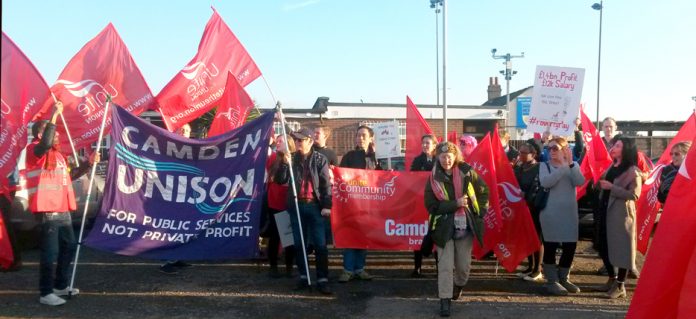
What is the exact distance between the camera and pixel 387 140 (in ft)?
32.0

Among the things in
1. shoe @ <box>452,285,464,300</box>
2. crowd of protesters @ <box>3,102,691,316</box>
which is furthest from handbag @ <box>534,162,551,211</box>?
shoe @ <box>452,285,464,300</box>

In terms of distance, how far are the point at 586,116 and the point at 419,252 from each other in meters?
3.88

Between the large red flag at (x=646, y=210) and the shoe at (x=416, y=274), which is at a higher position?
the large red flag at (x=646, y=210)

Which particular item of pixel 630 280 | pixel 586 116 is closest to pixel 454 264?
Result: pixel 630 280

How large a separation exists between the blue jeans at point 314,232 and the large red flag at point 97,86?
3012 mm

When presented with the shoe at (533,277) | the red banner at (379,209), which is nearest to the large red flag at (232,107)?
the red banner at (379,209)

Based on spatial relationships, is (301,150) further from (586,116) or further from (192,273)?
(586,116)

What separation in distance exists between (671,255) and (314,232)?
3.63 m

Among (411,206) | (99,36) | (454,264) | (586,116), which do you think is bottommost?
(454,264)

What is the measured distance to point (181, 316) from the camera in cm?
529

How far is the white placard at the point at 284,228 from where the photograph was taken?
6305 mm

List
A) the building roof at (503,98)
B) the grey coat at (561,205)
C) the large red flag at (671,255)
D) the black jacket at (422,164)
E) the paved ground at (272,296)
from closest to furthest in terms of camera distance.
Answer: the large red flag at (671,255)
the paved ground at (272,296)
the grey coat at (561,205)
the black jacket at (422,164)
the building roof at (503,98)

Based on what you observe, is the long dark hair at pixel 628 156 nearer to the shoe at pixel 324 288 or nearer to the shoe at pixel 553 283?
the shoe at pixel 553 283

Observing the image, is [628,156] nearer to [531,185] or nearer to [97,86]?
[531,185]
